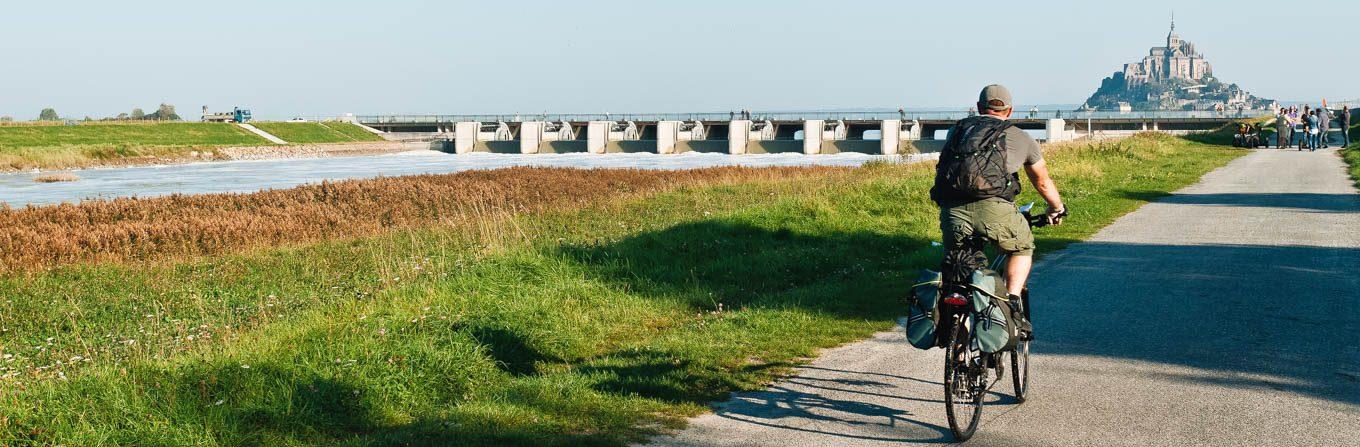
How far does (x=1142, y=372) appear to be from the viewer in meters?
7.00

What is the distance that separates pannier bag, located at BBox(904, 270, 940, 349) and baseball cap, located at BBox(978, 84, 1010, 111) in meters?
0.98

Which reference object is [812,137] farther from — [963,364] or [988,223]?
[963,364]

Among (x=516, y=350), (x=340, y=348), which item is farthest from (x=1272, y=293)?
(x=340, y=348)

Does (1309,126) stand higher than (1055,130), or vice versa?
(1055,130)

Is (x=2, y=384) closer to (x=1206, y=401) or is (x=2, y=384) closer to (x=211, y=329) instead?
(x=211, y=329)

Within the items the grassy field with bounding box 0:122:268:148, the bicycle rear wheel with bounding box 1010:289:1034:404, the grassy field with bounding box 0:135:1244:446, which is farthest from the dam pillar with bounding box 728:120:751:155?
the bicycle rear wheel with bounding box 1010:289:1034:404

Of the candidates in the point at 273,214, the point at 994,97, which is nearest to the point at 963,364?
the point at 994,97

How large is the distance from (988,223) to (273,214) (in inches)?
842

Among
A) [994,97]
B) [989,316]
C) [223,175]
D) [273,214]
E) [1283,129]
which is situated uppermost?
[1283,129]

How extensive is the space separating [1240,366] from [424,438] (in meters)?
5.13

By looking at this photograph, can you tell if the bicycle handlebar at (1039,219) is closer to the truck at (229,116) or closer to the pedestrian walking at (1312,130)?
the pedestrian walking at (1312,130)

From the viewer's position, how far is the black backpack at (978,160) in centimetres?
564

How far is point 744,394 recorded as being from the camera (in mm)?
6750

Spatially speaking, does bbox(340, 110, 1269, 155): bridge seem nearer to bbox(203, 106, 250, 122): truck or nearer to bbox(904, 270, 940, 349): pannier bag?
bbox(203, 106, 250, 122): truck
